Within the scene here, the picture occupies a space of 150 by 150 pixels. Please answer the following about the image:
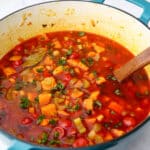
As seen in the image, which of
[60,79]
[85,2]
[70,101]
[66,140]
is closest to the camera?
[66,140]

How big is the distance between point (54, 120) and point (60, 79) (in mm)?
274

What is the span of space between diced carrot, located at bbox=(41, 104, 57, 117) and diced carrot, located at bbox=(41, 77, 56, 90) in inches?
4.8

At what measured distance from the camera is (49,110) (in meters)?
1.78

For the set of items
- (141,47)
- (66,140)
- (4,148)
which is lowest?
(4,148)

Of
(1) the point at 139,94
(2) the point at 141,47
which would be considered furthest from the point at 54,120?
(2) the point at 141,47

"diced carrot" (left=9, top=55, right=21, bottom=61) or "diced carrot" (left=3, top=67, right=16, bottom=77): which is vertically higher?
"diced carrot" (left=9, top=55, right=21, bottom=61)

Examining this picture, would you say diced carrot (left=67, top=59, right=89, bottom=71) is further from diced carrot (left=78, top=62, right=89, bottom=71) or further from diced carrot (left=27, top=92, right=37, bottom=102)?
diced carrot (left=27, top=92, right=37, bottom=102)

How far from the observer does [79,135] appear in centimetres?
168

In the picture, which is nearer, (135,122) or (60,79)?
(135,122)

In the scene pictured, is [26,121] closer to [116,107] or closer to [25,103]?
[25,103]

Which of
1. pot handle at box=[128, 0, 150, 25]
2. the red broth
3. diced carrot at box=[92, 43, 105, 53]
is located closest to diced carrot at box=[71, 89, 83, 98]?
the red broth

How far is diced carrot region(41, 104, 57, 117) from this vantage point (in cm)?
177

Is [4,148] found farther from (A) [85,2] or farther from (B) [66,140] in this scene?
(A) [85,2]

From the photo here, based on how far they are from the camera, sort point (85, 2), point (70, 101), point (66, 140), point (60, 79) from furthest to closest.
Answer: point (85, 2), point (60, 79), point (70, 101), point (66, 140)
